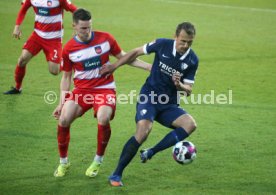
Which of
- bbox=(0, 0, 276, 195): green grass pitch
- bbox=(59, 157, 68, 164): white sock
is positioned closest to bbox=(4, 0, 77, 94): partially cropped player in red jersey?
bbox=(0, 0, 276, 195): green grass pitch

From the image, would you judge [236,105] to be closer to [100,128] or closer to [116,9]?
[100,128]

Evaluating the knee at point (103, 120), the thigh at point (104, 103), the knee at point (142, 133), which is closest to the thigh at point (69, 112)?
the thigh at point (104, 103)

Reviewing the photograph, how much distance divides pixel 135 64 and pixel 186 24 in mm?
895

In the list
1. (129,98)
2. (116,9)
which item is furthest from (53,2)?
(116,9)

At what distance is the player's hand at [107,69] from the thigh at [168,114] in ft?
2.52

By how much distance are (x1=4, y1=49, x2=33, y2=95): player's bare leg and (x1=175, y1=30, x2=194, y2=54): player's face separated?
14.5 ft

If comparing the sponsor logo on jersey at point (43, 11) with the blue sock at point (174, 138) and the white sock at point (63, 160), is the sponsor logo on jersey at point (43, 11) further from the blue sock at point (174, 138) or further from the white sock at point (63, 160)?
the blue sock at point (174, 138)

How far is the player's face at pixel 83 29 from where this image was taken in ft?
23.3

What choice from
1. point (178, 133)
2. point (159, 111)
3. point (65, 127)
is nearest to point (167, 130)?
point (159, 111)

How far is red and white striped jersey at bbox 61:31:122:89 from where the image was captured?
7340 millimetres

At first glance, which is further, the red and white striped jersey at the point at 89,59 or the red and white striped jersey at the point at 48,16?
the red and white striped jersey at the point at 48,16

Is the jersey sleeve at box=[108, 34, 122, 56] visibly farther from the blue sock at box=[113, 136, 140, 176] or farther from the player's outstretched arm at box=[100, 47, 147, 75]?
the blue sock at box=[113, 136, 140, 176]

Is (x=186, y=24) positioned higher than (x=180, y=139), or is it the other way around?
(x=186, y=24)

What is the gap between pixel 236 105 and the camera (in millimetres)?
10719
